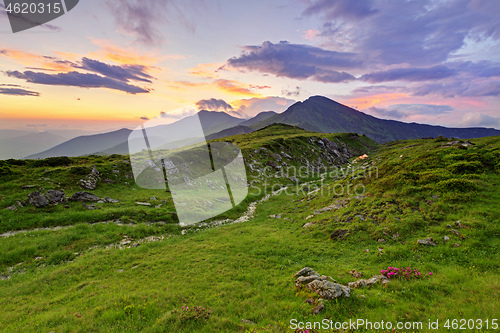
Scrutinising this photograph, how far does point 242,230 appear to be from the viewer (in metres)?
27.8

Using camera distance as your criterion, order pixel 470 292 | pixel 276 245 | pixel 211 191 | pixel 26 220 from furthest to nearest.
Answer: pixel 211 191
pixel 26 220
pixel 276 245
pixel 470 292

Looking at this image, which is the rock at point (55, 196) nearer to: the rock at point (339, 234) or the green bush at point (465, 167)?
the rock at point (339, 234)

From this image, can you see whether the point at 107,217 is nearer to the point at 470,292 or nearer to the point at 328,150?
the point at 470,292

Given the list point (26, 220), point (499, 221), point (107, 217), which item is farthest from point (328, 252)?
point (26, 220)

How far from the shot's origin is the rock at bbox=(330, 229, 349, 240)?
2080 centimetres

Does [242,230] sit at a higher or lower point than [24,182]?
lower

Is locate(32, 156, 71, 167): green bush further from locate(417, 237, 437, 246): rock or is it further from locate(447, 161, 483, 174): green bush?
locate(447, 161, 483, 174): green bush

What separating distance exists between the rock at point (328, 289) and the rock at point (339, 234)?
10112 mm

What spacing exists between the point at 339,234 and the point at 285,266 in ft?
25.9

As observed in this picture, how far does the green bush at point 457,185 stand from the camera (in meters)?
20.5

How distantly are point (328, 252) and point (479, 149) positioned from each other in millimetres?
29318

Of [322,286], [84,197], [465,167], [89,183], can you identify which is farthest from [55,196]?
[465,167]

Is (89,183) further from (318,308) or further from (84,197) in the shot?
(318,308)

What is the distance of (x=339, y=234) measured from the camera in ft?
69.6
